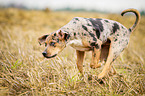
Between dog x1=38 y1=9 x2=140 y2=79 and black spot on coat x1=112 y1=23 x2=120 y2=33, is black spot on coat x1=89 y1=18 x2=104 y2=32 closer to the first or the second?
dog x1=38 y1=9 x2=140 y2=79

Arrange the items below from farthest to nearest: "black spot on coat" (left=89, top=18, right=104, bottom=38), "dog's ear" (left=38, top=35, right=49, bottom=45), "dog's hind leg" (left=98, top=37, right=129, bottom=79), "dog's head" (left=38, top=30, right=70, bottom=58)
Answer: "dog's hind leg" (left=98, top=37, right=129, bottom=79), "black spot on coat" (left=89, top=18, right=104, bottom=38), "dog's ear" (left=38, top=35, right=49, bottom=45), "dog's head" (left=38, top=30, right=70, bottom=58)

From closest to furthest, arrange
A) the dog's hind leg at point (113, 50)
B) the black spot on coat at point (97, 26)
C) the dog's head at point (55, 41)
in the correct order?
the dog's head at point (55, 41) < the black spot on coat at point (97, 26) < the dog's hind leg at point (113, 50)

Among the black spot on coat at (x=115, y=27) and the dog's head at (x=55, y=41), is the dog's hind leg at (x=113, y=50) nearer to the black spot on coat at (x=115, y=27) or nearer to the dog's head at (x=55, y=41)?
the black spot on coat at (x=115, y=27)

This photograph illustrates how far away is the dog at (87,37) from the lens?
5.44 ft

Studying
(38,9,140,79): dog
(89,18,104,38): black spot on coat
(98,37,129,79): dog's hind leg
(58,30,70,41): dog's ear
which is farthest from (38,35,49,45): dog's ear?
(98,37,129,79): dog's hind leg

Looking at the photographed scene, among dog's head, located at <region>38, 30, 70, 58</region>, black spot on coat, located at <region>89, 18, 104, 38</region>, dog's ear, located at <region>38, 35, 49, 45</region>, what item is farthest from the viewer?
black spot on coat, located at <region>89, 18, 104, 38</region>

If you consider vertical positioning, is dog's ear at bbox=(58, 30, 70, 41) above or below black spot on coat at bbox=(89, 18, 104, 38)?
below

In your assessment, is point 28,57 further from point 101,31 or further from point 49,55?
point 101,31

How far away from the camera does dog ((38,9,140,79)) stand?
5.44 feet

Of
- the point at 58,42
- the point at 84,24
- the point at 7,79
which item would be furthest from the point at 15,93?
the point at 84,24

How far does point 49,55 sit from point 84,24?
2.61 ft

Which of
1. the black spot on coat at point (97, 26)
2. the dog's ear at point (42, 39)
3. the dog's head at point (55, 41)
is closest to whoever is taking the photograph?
the dog's head at point (55, 41)

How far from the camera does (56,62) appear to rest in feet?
9.36

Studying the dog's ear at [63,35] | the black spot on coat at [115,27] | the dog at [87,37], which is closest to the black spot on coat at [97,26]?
the dog at [87,37]
